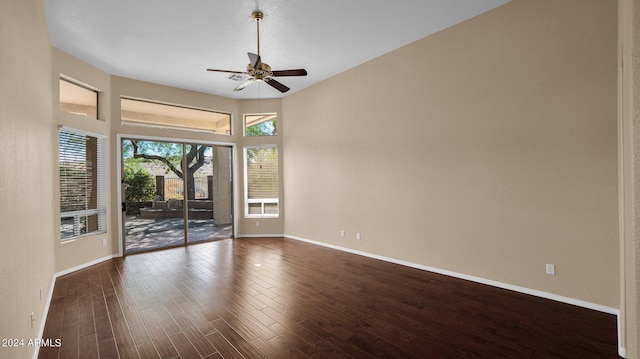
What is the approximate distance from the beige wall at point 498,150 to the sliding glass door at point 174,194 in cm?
314

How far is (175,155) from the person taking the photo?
20.4ft

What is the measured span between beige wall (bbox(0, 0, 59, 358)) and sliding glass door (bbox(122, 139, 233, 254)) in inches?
106

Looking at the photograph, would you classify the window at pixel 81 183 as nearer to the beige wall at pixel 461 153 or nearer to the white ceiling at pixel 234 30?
the beige wall at pixel 461 153

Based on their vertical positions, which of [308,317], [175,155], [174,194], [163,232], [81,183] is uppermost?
[175,155]

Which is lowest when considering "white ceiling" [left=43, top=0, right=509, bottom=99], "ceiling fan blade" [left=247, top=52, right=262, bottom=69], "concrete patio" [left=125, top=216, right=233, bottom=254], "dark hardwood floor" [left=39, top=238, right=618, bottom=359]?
"dark hardwood floor" [left=39, top=238, right=618, bottom=359]

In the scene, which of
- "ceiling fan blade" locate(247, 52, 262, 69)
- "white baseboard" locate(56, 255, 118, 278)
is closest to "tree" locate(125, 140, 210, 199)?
"white baseboard" locate(56, 255, 118, 278)

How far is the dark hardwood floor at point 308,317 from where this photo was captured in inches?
93.2

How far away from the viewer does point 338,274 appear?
13.9ft

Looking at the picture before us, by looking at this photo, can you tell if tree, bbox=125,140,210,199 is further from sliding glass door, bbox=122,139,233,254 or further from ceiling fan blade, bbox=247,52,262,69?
ceiling fan blade, bbox=247,52,262,69

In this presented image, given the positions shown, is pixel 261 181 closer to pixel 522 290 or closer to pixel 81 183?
pixel 81 183

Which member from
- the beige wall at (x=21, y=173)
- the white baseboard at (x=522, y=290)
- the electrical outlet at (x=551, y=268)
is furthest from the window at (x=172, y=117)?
the electrical outlet at (x=551, y=268)

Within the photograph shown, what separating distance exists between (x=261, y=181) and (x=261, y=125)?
1.40m

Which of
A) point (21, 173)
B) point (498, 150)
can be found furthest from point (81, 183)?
point (498, 150)

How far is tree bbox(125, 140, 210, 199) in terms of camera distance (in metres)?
5.82
